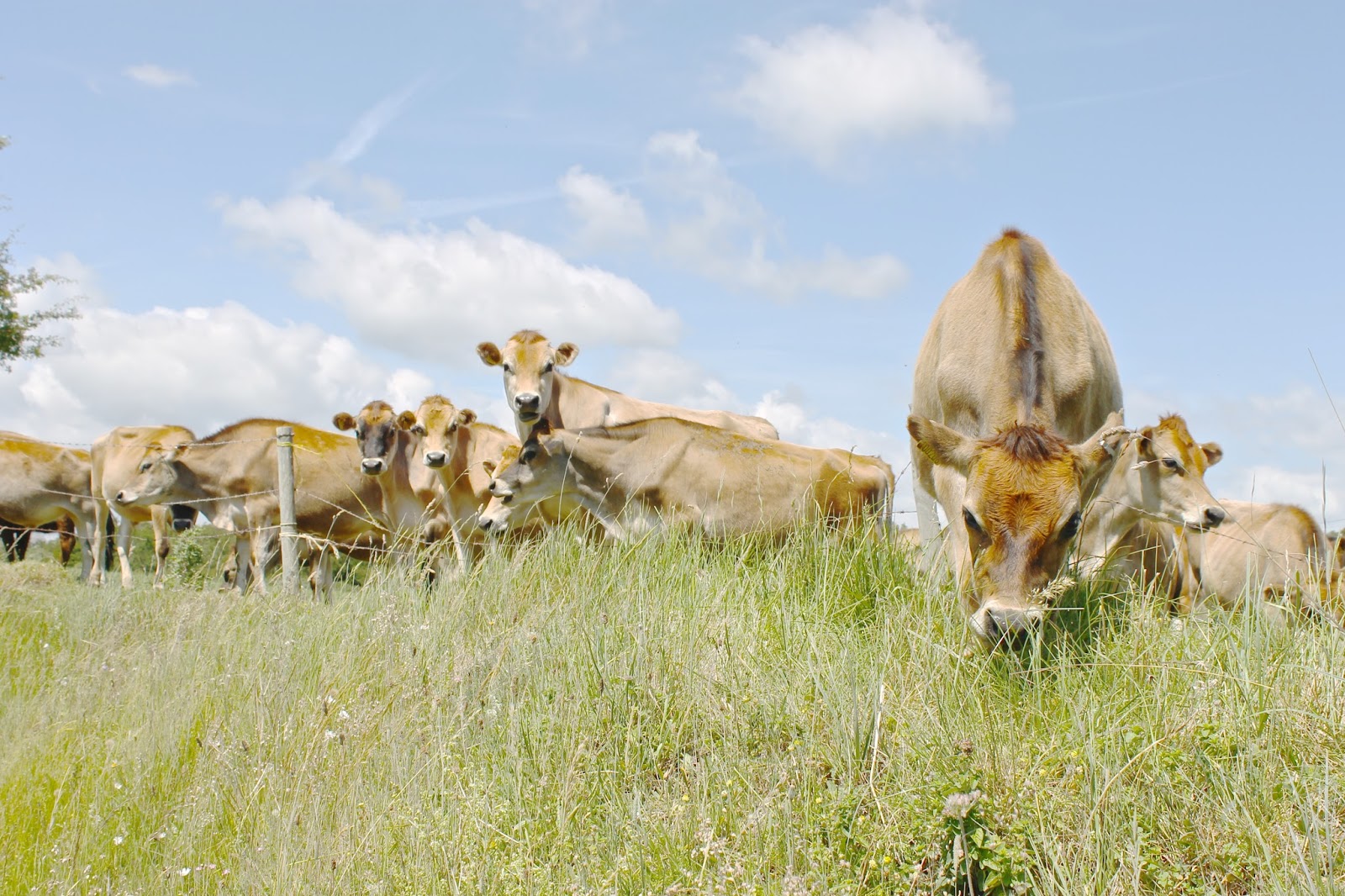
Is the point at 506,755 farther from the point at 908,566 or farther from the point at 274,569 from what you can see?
the point at 274,569

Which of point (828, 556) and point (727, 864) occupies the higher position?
point (828, 556)

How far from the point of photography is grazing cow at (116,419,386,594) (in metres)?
15.9

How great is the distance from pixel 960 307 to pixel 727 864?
4.85 metres

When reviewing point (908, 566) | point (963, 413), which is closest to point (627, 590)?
point (908, 566)

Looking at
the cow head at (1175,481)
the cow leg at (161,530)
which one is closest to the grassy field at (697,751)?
the cow head at (1175,481)

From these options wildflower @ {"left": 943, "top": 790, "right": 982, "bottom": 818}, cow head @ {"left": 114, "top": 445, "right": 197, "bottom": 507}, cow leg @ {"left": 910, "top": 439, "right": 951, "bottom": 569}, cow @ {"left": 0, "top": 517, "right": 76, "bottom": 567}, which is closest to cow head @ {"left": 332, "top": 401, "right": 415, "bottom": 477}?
cow head @ {"left": 114, "top": 445, "right": 197, "bottom": 507}

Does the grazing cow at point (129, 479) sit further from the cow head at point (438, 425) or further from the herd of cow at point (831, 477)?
the cow head at point (438, 425)

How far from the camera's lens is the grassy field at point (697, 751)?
3660 millimetres

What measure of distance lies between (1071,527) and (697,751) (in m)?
2.14

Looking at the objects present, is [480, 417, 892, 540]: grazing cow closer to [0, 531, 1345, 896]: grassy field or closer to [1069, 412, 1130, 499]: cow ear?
[0, 531, 1345, 896]: grassy field

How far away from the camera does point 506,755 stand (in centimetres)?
475

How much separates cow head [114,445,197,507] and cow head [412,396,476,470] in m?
4.22

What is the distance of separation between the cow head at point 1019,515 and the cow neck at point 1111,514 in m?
0.34

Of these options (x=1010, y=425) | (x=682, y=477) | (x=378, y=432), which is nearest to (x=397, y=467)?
(x=378, y=432)
